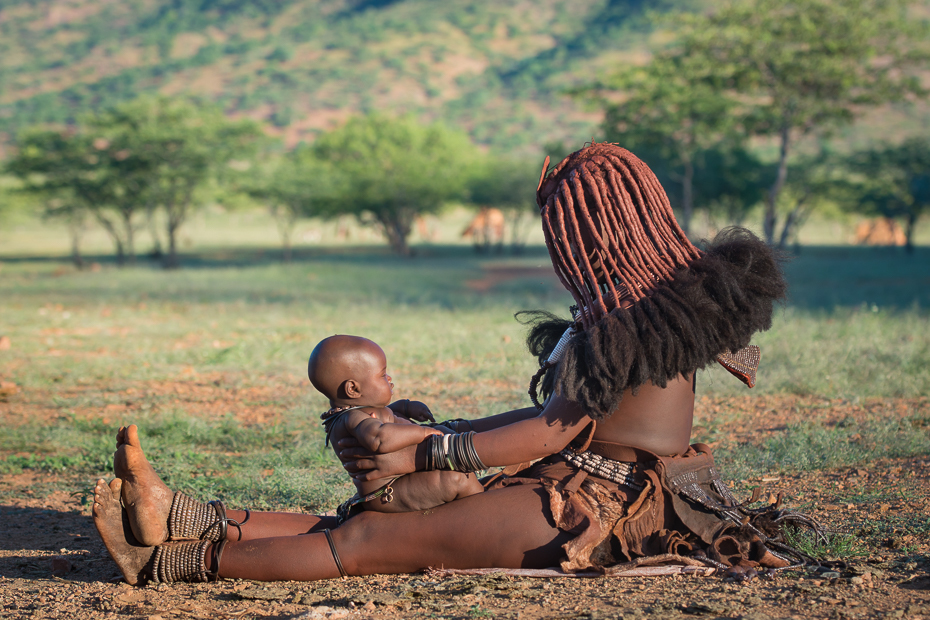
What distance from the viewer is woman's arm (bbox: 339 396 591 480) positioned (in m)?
2.64

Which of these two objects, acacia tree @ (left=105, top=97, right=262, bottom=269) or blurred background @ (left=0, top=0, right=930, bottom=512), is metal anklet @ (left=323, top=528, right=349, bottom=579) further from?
acacia tree @ (left=105, top=97, right=262, bottom=269)

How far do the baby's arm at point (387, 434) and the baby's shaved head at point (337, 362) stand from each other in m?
0.19

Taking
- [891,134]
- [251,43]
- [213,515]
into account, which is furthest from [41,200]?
[251,43]

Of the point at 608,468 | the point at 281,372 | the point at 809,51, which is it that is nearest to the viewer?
the point at 608,468

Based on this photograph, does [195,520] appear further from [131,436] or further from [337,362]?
[337,362]

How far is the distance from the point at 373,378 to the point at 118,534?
3.24ft

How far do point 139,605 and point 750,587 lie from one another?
196cm

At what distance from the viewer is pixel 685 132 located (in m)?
26.8

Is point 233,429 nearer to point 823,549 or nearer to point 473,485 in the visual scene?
point 473,485

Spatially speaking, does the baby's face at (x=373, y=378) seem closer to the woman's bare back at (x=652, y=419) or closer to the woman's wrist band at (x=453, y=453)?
the woman's wrist band at (x=453, y=453)

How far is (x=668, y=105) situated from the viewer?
25.8 meters

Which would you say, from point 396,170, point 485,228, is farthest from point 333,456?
point 485,228

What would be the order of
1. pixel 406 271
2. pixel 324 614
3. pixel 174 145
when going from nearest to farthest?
pixel 324 614 → pixel 406 271 → pixel 174 145

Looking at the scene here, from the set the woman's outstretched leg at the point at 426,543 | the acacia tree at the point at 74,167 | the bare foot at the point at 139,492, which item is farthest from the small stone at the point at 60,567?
the acacia tree at the point at 74,167
